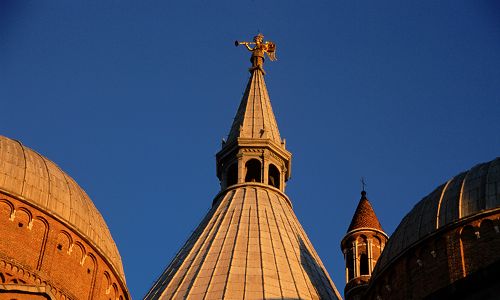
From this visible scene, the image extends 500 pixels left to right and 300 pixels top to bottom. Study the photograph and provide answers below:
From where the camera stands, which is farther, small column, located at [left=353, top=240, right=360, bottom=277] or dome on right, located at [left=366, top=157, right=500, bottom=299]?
small column, located at [left=353, top=240, right=360, bottom=277]

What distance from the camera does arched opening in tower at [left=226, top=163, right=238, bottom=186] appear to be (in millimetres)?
54659

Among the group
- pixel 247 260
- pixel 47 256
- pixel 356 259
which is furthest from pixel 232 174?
pixel 47 256

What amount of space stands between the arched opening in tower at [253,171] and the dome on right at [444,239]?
1789cm

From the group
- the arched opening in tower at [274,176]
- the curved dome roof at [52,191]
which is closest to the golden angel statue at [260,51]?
the arched opening in tower at [274,176]

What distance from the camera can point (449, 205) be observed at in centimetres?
3575

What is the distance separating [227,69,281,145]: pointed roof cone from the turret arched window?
1.20 metres

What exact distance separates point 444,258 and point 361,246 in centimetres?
1767

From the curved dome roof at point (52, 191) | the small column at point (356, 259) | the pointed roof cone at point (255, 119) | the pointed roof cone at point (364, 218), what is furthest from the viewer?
the pointed roof cone at point (255, 119)

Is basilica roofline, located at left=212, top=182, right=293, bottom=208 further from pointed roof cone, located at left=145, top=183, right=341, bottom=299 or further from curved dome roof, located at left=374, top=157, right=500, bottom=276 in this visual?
curved dome roof, located at left=374, top=157, right=500, bottom=276

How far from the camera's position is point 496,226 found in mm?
34062

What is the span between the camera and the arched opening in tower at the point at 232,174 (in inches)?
Result: 2152

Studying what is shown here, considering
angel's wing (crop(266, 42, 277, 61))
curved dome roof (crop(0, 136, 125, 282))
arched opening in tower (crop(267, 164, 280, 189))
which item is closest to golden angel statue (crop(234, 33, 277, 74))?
angel's wing (crop(266, 42, 277, 61))

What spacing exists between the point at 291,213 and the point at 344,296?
402 centimetres

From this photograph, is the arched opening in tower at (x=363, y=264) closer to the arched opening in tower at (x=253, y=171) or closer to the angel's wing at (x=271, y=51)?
the arched opening in tower at (x=253, y=171)
